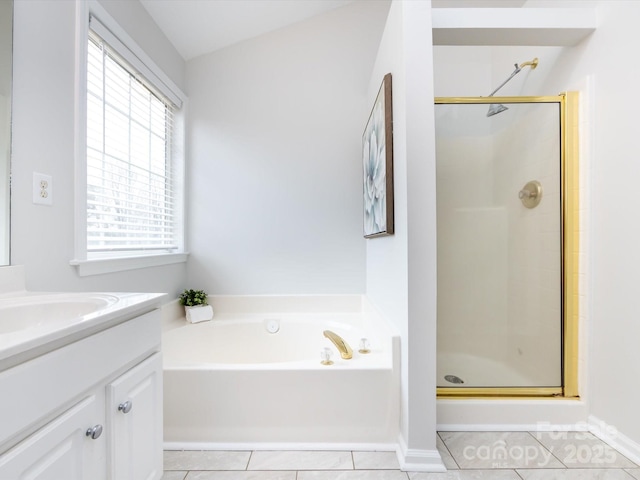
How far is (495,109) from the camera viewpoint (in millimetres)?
1822

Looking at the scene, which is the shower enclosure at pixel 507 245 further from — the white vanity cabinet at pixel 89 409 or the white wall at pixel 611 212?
the white vanity cabinet at pixel 89 409

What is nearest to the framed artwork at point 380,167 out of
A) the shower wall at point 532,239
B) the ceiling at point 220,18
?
the shower wall at point 532,239

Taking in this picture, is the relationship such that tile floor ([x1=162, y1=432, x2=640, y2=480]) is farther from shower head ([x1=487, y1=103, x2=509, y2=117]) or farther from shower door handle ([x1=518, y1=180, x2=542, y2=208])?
shower head ([x1=487, y1=103, x2=509, y2=117])

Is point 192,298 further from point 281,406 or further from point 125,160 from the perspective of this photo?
point 281,406

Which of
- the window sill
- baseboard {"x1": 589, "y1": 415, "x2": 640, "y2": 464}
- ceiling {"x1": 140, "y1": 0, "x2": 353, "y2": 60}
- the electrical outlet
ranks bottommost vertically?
baseboard {"x1": 589, "y1": 415, "x2": 640, "y2": 464}

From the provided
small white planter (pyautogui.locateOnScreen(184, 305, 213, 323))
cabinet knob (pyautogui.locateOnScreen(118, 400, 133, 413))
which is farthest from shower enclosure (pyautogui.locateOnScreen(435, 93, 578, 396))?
small white planter (pyautogui.locateOnScreen(184, 305, 213, 323))

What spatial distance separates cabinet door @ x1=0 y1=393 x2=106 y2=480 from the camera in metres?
0.57

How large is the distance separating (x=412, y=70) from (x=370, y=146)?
0.66 meters

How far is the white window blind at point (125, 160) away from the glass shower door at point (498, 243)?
5.73 feet

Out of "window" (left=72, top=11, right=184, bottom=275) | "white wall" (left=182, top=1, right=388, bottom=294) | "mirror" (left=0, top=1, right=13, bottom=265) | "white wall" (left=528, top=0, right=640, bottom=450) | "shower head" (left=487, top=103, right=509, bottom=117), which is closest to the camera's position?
"mirror" (left=0, top=1, right=13, bottom=265)

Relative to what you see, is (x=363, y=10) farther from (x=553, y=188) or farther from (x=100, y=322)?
(x=100, y=322)

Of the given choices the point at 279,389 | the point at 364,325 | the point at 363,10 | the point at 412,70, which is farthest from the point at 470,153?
the point at 279,389

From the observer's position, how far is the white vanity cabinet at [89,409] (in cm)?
57

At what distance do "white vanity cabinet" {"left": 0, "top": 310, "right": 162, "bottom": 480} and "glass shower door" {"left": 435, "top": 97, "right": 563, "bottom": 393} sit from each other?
145cm
